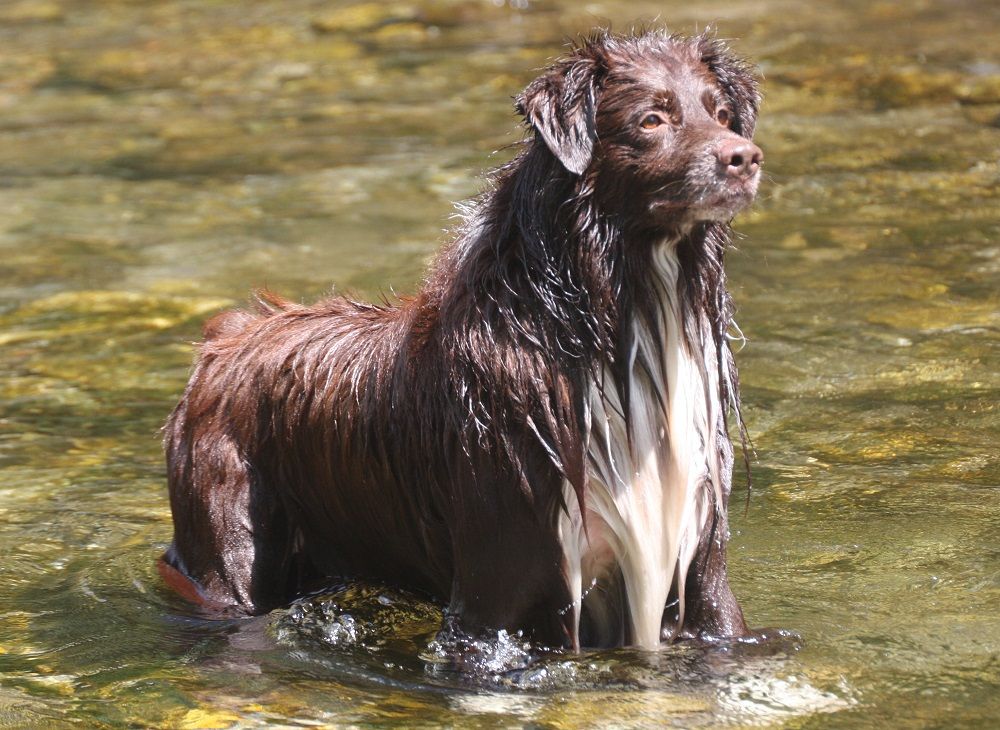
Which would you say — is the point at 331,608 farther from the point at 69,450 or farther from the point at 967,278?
the point at 967,278

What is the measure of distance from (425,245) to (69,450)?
332 cm

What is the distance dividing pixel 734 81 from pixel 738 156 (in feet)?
2.09

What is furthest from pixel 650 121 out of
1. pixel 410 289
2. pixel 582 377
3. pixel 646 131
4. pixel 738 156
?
pixel 410 289

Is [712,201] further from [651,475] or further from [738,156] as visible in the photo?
[651,475]

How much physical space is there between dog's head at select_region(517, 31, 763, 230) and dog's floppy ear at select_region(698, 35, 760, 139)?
81mm

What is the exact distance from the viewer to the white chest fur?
15.8 feet

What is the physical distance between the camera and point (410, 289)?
28.8 ft

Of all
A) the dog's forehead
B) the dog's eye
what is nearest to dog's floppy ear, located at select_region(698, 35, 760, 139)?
the dog's forehead

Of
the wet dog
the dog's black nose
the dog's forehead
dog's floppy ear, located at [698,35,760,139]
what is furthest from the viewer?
dog's floppy ear, located at [698,35,760,139]

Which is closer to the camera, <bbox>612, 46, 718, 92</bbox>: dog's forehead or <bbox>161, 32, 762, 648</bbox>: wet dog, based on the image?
<bbox>161, 32, 762, 648</bbox>: wet dog

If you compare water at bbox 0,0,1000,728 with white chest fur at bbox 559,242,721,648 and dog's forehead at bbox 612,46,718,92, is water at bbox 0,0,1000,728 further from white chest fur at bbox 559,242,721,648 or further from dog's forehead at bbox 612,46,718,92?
dog's forehead at bbox 612,46,718,92

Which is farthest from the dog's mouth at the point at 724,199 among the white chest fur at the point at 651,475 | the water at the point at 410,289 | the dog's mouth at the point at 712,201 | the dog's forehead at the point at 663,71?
the water at the point at 410,289

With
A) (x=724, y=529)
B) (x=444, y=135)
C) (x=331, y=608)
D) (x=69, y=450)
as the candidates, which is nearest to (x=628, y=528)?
(x=724, y=529)

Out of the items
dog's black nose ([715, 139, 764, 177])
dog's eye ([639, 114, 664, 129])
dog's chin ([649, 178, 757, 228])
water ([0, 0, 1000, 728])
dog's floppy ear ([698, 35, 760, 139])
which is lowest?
water ([0, 0, 1000, 728])
